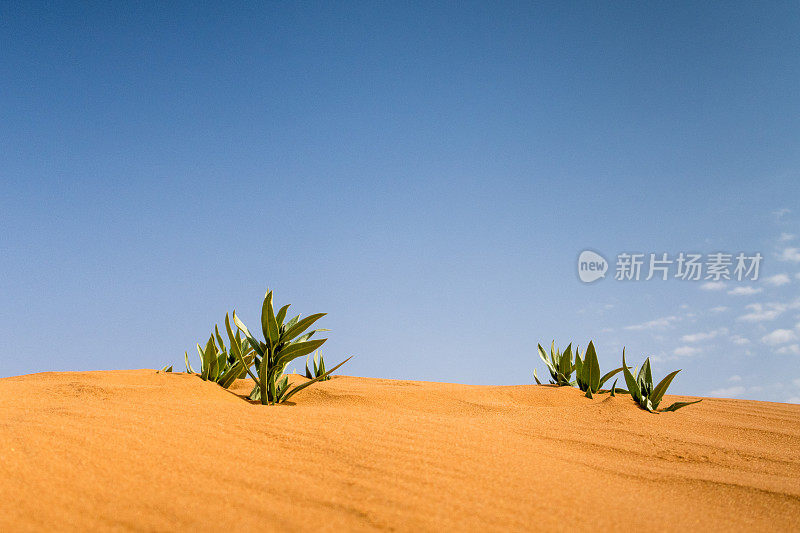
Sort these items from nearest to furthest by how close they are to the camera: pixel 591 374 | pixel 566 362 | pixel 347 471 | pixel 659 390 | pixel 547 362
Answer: pixel 347 471 → pixel 659 390 → pixel 591 374 → pixel 566 362 → pixel 547 362

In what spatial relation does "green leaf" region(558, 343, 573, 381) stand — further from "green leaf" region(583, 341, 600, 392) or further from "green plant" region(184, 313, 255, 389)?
"green plant" region(184, 313, 255, 389)

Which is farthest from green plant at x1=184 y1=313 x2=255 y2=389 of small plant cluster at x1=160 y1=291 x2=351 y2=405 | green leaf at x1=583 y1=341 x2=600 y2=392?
green leaf at x1=583 y1=341 x2=600 y2=392

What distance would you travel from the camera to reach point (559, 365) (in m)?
5.21

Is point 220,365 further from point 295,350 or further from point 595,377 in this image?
point 595,377

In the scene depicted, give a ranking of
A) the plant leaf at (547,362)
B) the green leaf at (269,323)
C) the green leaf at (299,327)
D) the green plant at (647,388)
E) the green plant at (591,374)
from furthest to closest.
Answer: the plant leaf at (547,362) < the green plant at (591,374) < the green plant at (647,388) < the green leaf at (299,327) < the green leaf at (269,323)

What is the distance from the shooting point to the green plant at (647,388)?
13.3ft

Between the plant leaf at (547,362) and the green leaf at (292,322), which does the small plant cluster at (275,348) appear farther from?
the plant leaf at (547,362)

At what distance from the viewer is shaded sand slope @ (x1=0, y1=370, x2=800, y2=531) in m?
1.53

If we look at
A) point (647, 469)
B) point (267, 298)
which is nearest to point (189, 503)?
point (267, 298)

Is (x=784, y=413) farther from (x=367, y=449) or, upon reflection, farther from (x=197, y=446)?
(x=197, y=446)

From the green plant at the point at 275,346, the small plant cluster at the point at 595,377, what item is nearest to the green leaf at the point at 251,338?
the green plant at the point at 275,346

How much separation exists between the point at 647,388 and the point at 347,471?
325cm

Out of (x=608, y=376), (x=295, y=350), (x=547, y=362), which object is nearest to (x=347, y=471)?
(x=295, y=350)

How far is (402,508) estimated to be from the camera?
1565 mm
